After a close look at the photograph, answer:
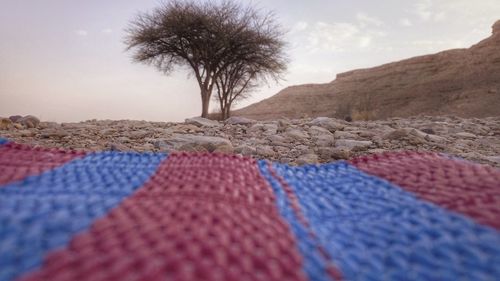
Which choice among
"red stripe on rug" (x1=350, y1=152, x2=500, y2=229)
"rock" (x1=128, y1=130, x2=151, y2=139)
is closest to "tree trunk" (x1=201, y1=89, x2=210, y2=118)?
"rock" (x1=128, y1=130, x2=151, y2=139)

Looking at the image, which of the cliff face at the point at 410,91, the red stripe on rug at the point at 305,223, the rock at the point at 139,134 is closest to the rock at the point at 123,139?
the rock at the point at 139,134

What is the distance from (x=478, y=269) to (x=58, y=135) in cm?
492

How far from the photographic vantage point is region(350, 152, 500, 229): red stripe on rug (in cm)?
87

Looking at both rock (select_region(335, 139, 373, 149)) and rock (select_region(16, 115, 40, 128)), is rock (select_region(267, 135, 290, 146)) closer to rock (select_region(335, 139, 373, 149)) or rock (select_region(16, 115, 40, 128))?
rock (select_region(335, 139, 373, 149))

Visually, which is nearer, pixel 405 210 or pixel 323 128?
pixel 405 210

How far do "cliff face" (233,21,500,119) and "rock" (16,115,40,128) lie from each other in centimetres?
793

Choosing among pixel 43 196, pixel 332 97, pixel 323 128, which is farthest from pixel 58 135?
pixel 332 97

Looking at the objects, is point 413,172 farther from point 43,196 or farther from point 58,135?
point 58,135

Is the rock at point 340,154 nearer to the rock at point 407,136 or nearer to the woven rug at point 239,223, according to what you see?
the rock at point 407,136

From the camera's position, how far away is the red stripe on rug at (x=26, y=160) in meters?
1.07

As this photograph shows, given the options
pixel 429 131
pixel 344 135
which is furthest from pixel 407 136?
pixel 429 131

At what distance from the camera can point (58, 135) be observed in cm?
473

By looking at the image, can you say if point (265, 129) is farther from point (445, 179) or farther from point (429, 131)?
point (445, 179)

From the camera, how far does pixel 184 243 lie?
25.6 inches
